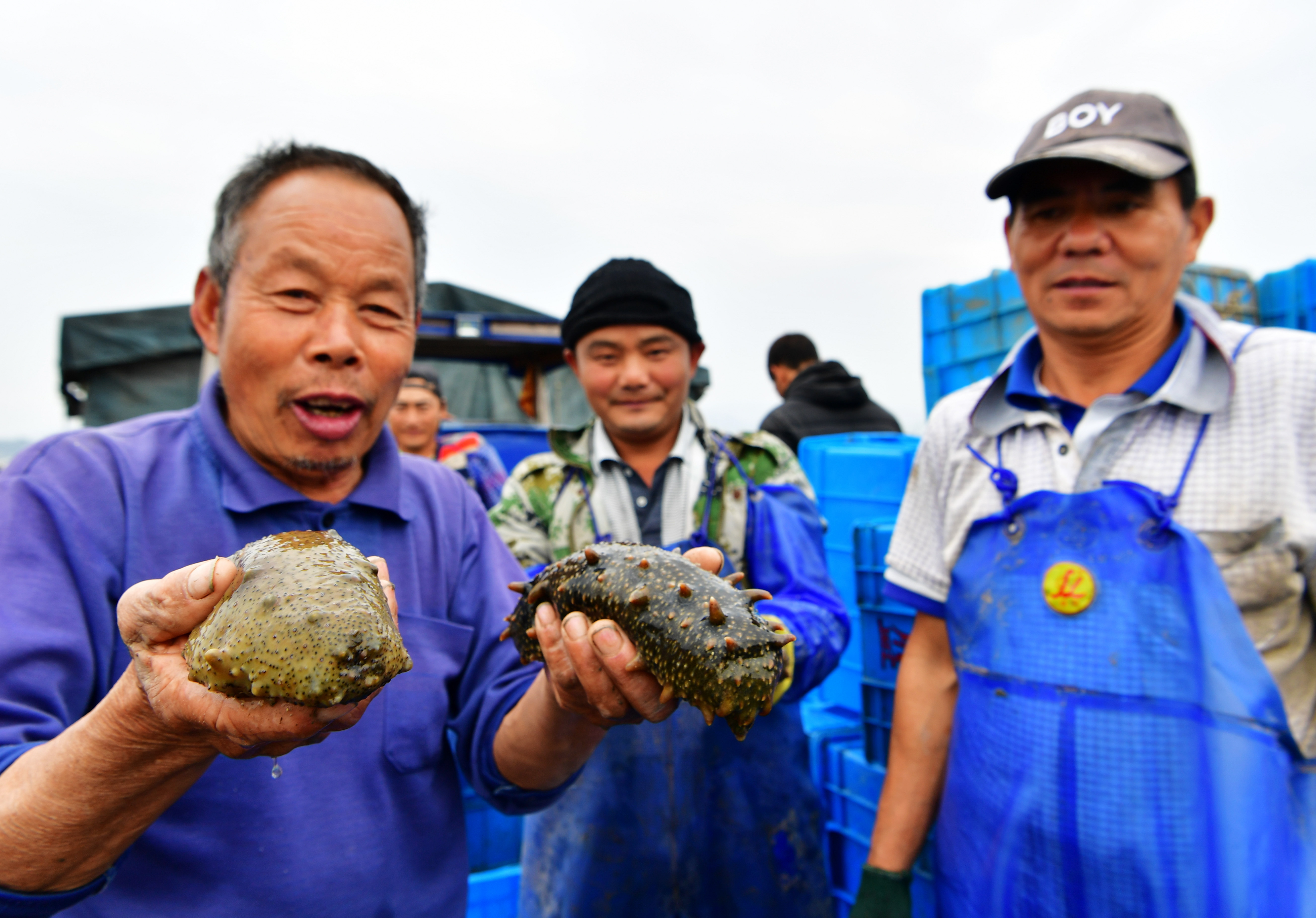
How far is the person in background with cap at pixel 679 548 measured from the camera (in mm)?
2826

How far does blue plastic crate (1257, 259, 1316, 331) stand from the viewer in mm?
3088

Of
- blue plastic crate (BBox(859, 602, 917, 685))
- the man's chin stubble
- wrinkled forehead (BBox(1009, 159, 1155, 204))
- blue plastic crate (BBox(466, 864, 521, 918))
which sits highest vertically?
wrinkled forehead (BBox(1009, 159, 1155, 204))

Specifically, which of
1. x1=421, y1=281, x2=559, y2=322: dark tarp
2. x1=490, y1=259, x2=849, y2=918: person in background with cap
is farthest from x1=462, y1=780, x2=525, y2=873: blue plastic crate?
x1=421, y1=281, x2=559, y2=322: dark tarp

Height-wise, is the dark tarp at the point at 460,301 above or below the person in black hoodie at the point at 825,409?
above

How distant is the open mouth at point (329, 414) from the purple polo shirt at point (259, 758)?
0.21 m

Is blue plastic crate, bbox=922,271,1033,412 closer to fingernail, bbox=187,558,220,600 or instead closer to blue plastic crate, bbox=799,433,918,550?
blue plastic crate, bbox=799,433,918,550

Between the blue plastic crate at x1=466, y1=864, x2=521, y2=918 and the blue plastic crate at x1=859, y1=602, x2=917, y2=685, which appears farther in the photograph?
the blue plastic crate at x1=466, y1=864, x2=521, y2=918

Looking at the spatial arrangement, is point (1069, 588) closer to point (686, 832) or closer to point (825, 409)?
point (686, 832)

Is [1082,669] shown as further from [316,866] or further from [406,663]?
[316,866]

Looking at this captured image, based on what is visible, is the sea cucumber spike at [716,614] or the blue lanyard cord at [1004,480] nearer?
the sea cucumber spike at [716,614]

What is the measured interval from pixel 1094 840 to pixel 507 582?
201 cm

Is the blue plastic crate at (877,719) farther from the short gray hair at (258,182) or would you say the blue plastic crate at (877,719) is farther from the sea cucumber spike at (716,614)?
the short gray hair at (258,182)

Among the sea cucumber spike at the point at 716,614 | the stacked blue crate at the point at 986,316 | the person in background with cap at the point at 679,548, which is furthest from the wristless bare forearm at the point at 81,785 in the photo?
the stacked blue crate at the point at 986,316

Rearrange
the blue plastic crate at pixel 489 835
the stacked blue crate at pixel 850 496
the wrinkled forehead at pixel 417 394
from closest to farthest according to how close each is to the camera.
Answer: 1. the blue plastic crate at pixel 489 835
2. the stacked blue crate at pixel 850 496
3. the wrinkled forehead at pixel 417 394
